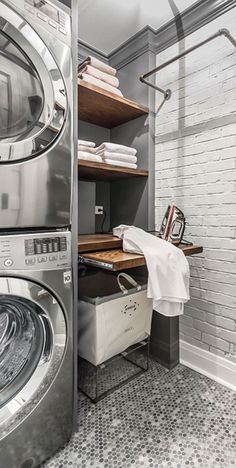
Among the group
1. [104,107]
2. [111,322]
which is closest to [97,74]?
[104,107]

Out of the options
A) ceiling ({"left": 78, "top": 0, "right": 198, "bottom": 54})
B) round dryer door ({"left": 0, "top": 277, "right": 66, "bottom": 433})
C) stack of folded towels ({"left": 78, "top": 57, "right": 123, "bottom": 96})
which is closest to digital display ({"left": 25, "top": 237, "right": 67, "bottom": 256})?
round dryer door ({"left": 0, "top": 277, "right": 66, "bottom": 433})

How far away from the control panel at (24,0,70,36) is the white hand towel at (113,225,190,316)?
3.38 feet

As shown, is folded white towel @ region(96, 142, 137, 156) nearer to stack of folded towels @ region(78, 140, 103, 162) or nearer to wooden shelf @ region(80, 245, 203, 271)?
stack of folded towels @ region(78, 140, 103, 162)

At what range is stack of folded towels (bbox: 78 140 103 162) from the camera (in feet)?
5.19

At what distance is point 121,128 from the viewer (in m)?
2.18

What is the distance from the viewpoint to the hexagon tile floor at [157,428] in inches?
45.0

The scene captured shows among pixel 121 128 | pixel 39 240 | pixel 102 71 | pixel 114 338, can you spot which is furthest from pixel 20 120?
pixel 121 128

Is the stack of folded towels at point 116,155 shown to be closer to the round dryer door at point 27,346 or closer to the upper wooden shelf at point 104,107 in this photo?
the upper wooden shelf at point 104,107

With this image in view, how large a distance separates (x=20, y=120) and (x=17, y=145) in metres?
0.12

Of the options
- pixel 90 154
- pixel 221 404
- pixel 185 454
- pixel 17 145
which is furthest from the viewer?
pixel 90 154

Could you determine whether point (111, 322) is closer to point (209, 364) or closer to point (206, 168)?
point (209, 364)

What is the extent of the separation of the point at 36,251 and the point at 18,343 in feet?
1.39

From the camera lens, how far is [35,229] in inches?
40.4

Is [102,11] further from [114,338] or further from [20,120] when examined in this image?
[114,338]
